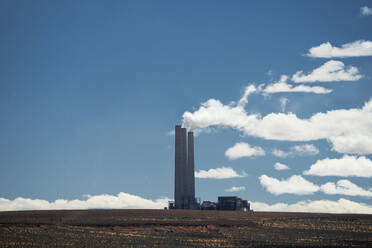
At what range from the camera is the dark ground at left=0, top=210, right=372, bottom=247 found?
40.2 meters

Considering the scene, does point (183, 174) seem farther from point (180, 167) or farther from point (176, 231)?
point (176, 231)

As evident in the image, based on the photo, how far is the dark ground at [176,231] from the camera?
132ft

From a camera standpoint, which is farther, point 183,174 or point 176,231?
point 183,174

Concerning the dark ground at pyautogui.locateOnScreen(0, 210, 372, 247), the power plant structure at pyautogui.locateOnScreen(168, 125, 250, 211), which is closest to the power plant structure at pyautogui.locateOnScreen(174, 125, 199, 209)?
the power plant structure at pyautogui.locateOnScreen(168, 125, 250, 211)

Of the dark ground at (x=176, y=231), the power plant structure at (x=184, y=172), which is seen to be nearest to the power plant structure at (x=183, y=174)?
the power plant structure at (x=184, y=172)

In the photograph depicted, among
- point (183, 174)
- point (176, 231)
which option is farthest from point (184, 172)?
point (176, 231)

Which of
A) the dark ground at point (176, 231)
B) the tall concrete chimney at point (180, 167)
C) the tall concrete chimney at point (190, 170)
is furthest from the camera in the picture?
the tall concrete chimney at point (190, 170)

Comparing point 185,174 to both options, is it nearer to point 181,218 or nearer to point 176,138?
point 176,138

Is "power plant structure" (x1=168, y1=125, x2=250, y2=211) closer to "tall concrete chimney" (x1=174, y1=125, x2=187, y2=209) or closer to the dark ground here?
"tall concrete chimney" (x1=174, y1=125, x2=187, y2=209)

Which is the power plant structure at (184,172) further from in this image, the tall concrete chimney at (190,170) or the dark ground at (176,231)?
the dark ground at (176,231)

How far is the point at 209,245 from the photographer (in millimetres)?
39031

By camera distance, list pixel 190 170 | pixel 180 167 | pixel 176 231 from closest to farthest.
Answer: pixel 176 231
pixel 180 167
pixel 190 170

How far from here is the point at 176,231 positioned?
53.3 meters

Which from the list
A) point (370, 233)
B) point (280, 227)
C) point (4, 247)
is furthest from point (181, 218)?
point (4, 247)
